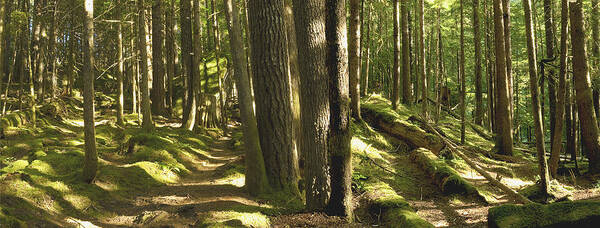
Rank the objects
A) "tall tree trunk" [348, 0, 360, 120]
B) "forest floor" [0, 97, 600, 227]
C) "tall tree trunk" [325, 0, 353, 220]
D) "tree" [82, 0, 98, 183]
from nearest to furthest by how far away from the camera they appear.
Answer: "tall tree trunk" [325, 0, 353, 220] < "forest floor" [0, 97, 600, 227] < "tree" [82, 0, 98, 183] < "tall tree trunk" [348, 0, 360, 120]

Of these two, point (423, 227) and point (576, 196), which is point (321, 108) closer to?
point (423, 227)

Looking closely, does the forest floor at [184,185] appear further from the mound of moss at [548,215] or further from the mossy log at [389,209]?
the mound of moss at [548,215]

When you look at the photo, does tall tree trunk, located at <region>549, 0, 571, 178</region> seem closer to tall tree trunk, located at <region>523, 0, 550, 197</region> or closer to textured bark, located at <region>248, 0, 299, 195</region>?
tall tree trunk, located at <region>523, 0, 550, 197</region>

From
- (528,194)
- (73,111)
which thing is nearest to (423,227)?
(528,194)

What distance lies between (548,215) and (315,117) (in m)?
3.35

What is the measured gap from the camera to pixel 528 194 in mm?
8094

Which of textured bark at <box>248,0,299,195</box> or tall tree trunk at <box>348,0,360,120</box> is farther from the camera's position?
tall tree trunk at <box>348,0,360,120</box>

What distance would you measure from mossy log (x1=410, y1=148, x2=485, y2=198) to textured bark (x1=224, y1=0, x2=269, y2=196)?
4.30 m

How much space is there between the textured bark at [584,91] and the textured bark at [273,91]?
7.58m

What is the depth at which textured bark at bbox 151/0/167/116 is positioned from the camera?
17.6 m

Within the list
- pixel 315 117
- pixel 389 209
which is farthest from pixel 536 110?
pixel 315 117

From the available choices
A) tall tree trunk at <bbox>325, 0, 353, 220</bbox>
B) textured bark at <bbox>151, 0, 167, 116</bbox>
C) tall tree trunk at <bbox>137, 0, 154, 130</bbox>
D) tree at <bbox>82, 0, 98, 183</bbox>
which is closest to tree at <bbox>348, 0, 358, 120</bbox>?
tall tree trunk at <bbox>137, 0, 154, 130</bbox>

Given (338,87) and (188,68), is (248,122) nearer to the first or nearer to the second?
(338,87)

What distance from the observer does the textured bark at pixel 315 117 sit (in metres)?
5.97
